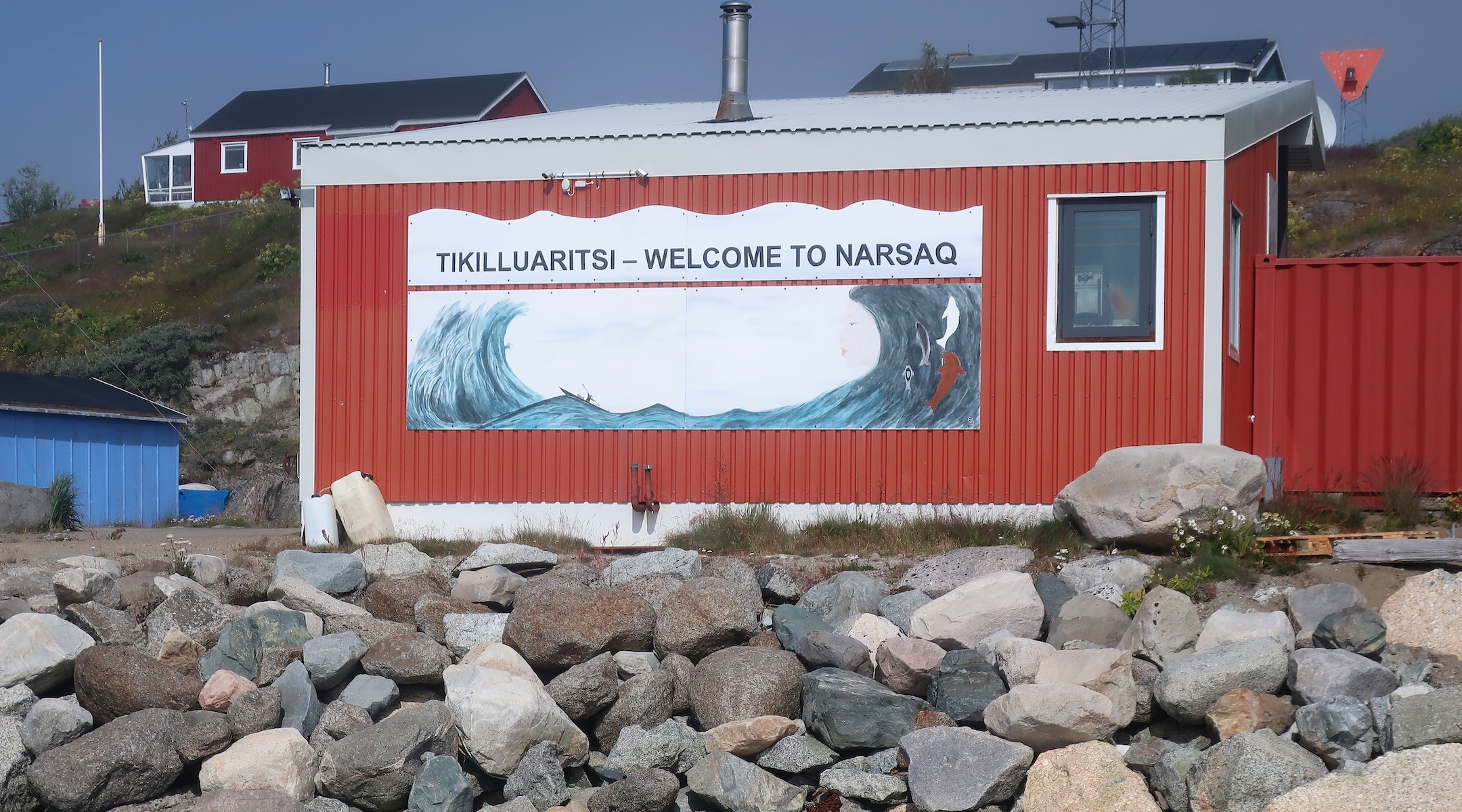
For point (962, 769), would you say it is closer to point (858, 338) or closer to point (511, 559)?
point (511, 559)

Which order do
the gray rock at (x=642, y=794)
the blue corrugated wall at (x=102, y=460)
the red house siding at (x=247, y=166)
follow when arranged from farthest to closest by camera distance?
the red house siding at (x=247, y=166) → the blue corrugated wall at (x=102, y=460) → the gray rock at (x=642, y=794)

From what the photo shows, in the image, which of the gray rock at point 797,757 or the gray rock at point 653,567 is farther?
the gray rock at point 653,567

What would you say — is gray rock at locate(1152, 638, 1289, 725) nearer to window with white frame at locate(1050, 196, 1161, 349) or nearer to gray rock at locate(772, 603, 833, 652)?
gray rock at locate(772, 603, 833, 652)

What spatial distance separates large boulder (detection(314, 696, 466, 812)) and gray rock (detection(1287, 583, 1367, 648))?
5.58 meters

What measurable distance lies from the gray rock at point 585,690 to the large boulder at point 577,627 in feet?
0.69

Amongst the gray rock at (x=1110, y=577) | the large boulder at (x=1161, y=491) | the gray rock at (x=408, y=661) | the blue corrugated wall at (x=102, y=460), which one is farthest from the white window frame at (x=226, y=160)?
the gray rock at (x=1110, y=577)

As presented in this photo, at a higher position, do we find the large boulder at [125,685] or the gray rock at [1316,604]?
the gray rock at [1316,604]

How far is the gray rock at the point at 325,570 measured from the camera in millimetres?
10734

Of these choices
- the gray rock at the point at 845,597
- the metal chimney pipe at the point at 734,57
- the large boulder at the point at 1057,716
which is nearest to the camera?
the large boulder at the point at 1057,716

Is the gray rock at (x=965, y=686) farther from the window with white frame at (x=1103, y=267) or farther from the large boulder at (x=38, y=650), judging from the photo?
the large boulder at (x=38, y=650)

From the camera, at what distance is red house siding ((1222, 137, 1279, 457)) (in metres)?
11.8

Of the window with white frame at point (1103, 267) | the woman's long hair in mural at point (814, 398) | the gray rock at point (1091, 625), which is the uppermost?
the window with white frame at point (1103, 267)

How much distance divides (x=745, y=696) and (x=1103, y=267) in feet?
17.4

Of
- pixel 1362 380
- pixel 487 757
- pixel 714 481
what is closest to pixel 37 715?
pixel 487 757
